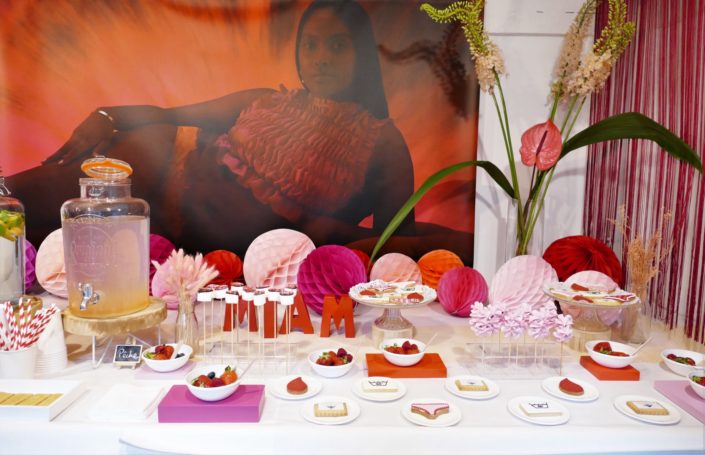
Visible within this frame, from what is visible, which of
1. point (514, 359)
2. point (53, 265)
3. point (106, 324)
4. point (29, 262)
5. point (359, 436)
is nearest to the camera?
point (359, 436)

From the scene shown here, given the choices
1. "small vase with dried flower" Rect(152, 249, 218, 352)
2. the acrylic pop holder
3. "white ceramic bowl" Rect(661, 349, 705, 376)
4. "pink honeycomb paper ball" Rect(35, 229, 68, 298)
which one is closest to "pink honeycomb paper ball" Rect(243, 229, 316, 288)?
the acrylic pop holder

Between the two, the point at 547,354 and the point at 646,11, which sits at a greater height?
the point at 646,11

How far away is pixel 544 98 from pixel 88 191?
5.68ft

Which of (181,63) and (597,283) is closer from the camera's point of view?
(597,283)

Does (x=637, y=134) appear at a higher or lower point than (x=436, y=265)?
higher

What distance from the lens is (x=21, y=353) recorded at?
123cm

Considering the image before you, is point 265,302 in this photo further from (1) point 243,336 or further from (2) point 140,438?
(2) point 140,438

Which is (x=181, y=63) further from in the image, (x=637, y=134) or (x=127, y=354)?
(x=637, y=134)

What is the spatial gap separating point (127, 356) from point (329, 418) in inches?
25.2

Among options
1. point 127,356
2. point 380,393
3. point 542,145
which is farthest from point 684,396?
point 127,356

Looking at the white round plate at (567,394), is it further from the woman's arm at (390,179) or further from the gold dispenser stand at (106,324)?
the gold dispenser stand at (106,324)

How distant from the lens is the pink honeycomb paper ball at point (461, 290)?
1780 millimetres

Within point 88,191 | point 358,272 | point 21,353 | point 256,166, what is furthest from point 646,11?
point 21,353

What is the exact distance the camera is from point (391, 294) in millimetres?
1571
